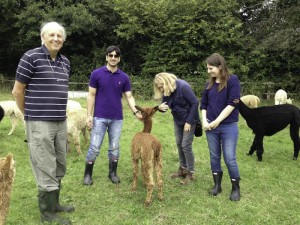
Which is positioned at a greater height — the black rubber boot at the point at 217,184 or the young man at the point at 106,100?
the young man at the point at 106,100

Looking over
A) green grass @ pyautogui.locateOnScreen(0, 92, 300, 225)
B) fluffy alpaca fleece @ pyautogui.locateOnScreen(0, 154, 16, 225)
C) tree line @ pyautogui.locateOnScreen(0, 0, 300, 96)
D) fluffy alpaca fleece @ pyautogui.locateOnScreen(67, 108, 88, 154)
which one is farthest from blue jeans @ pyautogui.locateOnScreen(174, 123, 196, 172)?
tree line @ pyautogui.locateOnScreen(0, 0, 300, 96)

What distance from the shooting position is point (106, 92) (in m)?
4.99

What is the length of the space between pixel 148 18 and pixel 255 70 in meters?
6.60

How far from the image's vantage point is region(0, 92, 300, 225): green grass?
14.0 ft

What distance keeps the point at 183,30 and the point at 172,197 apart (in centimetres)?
1399

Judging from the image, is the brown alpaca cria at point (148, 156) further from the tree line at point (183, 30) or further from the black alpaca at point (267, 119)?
the tree line at point (183, 30)

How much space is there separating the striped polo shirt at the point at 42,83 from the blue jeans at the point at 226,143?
2.24 metres

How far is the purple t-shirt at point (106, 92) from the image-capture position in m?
4.96

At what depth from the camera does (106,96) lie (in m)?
5.00

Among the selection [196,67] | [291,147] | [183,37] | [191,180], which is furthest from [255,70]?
[191,180]

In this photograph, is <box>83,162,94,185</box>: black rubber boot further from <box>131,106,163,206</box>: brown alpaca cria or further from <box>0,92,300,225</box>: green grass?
<box>131,106,163,206</box>: brown alpaca cria

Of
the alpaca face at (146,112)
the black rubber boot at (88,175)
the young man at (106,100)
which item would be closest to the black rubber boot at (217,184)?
the alpaca face at (146,112)

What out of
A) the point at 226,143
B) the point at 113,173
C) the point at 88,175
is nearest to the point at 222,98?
the point at 226,143

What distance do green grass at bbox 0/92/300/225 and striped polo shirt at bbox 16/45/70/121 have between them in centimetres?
141
